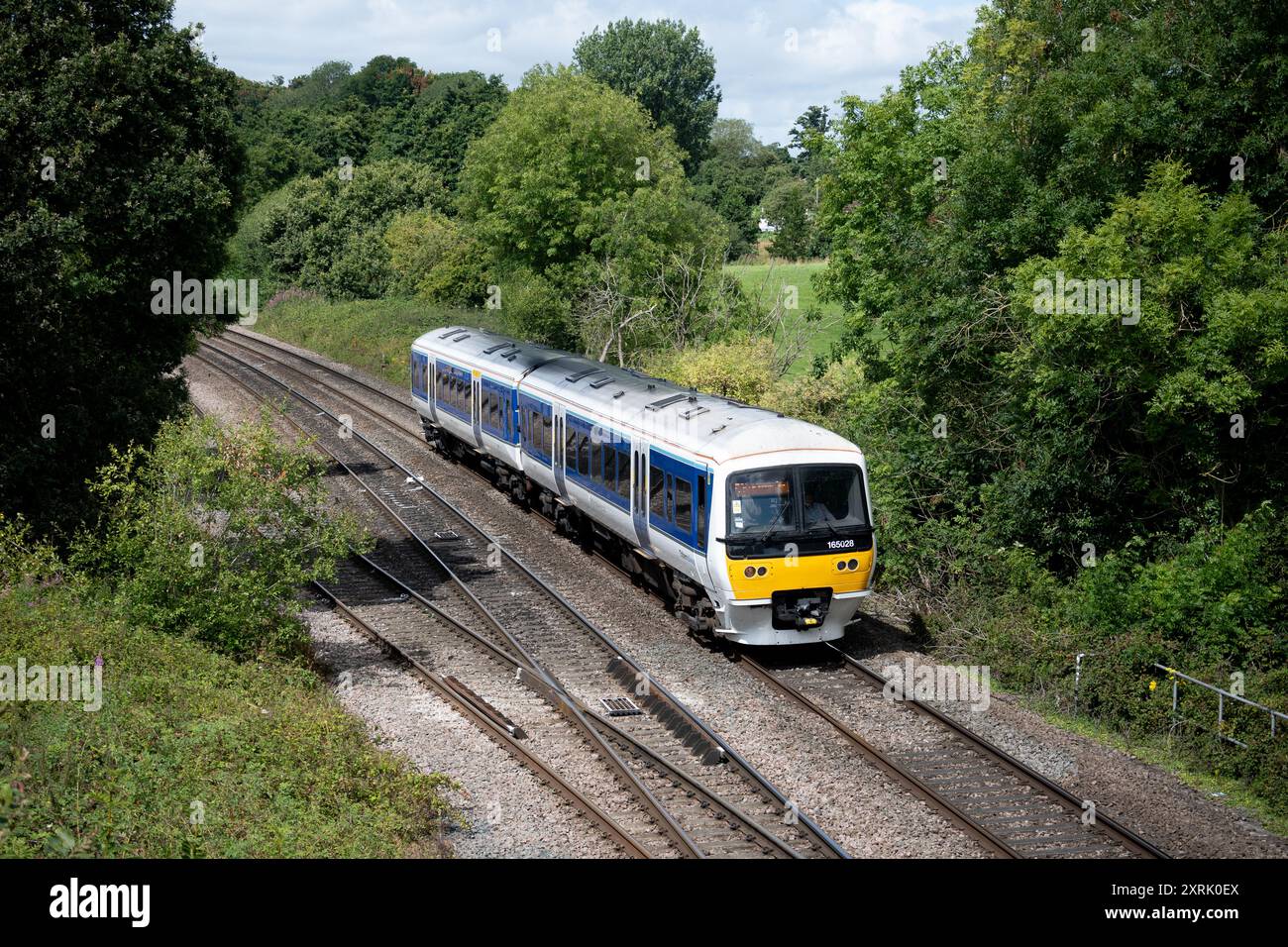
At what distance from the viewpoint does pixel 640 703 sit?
1505 centimetres

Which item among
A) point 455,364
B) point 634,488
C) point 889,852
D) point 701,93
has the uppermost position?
point 701,93

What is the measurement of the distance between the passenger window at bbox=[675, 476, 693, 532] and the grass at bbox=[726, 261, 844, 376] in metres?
18.0

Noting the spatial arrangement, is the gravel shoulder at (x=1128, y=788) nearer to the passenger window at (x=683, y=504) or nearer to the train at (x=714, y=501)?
the train at (x=714, y=501)

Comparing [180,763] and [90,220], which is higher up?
[90,220]

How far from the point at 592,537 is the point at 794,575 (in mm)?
7255

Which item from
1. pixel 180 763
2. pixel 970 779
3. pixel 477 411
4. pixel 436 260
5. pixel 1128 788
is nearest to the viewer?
pixel 180 763

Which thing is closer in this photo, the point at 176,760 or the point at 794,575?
the point at 176,760

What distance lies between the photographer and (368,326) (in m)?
50.1

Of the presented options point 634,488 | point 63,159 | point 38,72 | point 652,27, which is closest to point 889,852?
point 634,488

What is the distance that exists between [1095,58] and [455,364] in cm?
1557

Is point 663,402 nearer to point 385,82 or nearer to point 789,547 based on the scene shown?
point 789,547

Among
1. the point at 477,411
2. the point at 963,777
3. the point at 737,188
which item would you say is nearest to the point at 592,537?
the point at 477,411

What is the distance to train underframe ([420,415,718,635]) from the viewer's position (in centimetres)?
1716

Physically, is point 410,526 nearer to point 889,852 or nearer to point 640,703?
point 640,703
